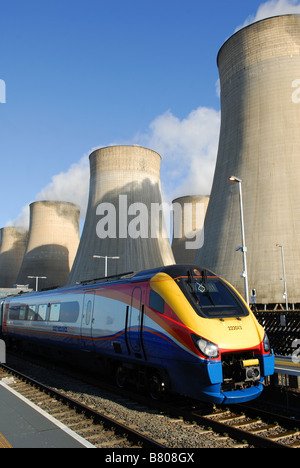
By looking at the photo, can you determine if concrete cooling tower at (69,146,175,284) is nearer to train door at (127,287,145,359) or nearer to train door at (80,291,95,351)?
train door at (80,291,95,351)

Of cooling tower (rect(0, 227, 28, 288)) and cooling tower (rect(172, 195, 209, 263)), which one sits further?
cooling tower (rect(0, 227, 28, 288))

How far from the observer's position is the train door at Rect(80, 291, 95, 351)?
9.80 metres

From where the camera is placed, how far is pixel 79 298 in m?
10.8

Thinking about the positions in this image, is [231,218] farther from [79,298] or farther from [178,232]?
[178,232]

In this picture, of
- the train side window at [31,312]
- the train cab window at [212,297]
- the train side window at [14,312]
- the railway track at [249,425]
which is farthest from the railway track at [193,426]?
the train side window at [14,312]

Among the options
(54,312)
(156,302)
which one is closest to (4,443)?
(156,302)

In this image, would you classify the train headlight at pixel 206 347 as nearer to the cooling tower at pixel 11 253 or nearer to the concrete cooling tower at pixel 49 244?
the concrete cooling tower at pixel 49 244

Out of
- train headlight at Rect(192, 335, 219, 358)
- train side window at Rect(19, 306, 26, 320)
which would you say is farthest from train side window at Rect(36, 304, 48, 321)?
train headlight at Rect(192, 335, 219, 358)

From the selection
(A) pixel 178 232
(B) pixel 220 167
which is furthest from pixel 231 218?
(A) pixel 178 232

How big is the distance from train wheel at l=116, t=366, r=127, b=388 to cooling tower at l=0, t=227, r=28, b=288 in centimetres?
6521

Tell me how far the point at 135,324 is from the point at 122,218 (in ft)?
114

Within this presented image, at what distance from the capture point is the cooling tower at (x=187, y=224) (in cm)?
5844

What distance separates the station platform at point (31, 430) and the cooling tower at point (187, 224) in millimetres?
50996
